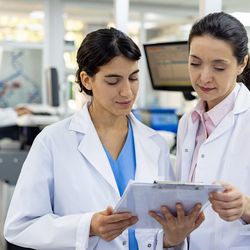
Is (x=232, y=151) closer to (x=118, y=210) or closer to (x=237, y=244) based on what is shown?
(x=237, y=244)

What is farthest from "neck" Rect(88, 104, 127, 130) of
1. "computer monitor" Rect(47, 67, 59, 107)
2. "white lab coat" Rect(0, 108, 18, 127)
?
"computer monitor" Rect(47, 67, 59, 107)

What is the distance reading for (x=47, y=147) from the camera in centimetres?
130

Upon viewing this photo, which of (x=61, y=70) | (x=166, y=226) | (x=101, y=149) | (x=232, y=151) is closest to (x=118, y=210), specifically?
(x=166, y=226)

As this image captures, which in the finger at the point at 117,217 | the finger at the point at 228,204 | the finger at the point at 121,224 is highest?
the finger at the point at 228,204

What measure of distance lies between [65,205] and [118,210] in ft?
0.78

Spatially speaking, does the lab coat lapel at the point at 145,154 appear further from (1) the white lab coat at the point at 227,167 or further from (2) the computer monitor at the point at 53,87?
(2) the computer monitor at the point at 53,87

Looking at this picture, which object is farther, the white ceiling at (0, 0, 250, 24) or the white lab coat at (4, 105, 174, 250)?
the white ceiling at (0, 0, 250, 24)

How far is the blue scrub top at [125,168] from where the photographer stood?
1.33 meters

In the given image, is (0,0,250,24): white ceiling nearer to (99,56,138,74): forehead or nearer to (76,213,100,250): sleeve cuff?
(99,56,138,74): forehead

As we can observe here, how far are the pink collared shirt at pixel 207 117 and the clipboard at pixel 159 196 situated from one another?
319mm

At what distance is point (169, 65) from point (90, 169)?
3.36 feet

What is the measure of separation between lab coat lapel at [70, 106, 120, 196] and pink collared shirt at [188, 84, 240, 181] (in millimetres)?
279

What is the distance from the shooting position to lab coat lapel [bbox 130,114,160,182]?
135 cm

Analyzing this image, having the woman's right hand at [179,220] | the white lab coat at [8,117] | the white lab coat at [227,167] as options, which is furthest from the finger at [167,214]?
the white lab coat at [8,117]
